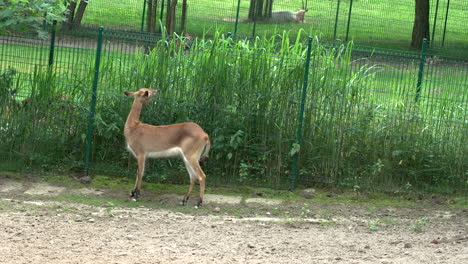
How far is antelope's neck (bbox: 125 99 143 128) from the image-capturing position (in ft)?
29.9

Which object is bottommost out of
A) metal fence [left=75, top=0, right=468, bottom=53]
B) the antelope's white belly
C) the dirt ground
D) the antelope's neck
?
the dirt ground

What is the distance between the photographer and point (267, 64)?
981 centimetres

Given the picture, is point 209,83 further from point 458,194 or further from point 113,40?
point 458,194

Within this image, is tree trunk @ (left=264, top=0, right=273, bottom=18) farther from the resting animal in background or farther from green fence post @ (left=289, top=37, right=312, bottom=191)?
green fence post @ (left=289, top=37, right=312, bottom=191)

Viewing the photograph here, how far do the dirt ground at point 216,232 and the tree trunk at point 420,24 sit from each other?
42.2 feet

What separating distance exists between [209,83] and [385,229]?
3201mm

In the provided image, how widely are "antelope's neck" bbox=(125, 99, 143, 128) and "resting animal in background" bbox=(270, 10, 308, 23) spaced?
48.9ft

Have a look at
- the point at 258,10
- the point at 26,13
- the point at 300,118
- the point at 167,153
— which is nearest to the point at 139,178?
the point at 167,153

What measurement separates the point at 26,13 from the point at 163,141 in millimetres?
2688

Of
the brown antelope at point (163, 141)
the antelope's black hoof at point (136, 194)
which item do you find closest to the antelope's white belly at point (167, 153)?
the brown antelope at point (163, 141)

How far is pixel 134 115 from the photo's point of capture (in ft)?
30.0

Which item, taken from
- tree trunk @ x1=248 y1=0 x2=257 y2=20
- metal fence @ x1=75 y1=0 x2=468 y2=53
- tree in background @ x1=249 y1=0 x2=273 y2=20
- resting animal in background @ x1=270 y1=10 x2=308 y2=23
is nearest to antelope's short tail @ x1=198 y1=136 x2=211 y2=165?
metal fence @ x1=75 y1=0 x2=468 y2=53

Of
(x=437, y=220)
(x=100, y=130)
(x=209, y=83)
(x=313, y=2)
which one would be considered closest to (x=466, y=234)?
(x=437, y=220)

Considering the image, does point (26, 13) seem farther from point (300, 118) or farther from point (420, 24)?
point (420, 24)
